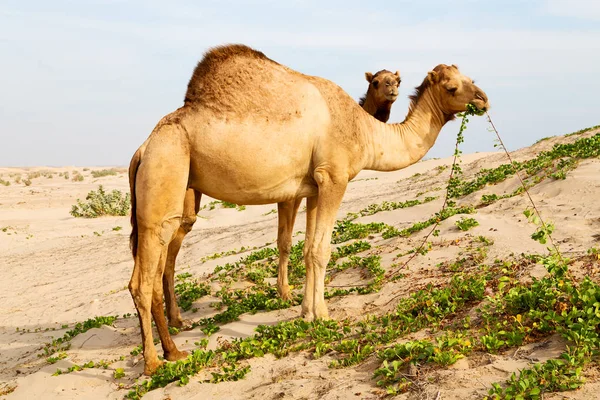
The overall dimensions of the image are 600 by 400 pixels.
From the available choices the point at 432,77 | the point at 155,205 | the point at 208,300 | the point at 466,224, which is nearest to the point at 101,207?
the point at 208,300

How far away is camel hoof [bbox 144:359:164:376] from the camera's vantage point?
6047 mm

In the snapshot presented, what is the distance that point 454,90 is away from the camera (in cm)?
698

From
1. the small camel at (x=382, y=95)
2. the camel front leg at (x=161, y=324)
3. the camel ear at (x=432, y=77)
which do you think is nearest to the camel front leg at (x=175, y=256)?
the camel front leg at (x=161, y=324)

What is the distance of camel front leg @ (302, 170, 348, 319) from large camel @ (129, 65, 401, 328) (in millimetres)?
1330

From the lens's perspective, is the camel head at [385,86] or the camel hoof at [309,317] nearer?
the camel hoof at [309,317]

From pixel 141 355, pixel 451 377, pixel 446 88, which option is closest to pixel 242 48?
pixel 446 88

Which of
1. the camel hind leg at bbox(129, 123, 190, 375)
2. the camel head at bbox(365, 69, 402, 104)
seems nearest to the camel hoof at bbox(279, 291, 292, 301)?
the camel hind leg at bbox(129, 123, 190, 375)

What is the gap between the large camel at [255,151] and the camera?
610 centimetres

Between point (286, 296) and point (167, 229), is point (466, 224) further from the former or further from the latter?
point (167, 229)

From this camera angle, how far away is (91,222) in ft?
63.6

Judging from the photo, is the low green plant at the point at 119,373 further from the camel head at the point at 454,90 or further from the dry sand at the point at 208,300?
the camel head at the point at 454,90

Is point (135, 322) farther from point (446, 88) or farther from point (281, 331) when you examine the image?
point (446, 88)

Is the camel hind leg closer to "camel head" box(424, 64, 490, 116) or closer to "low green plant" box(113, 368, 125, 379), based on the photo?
"low green plant" box(113, 368, 125, 379)

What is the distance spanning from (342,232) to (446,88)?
15.0 feet
